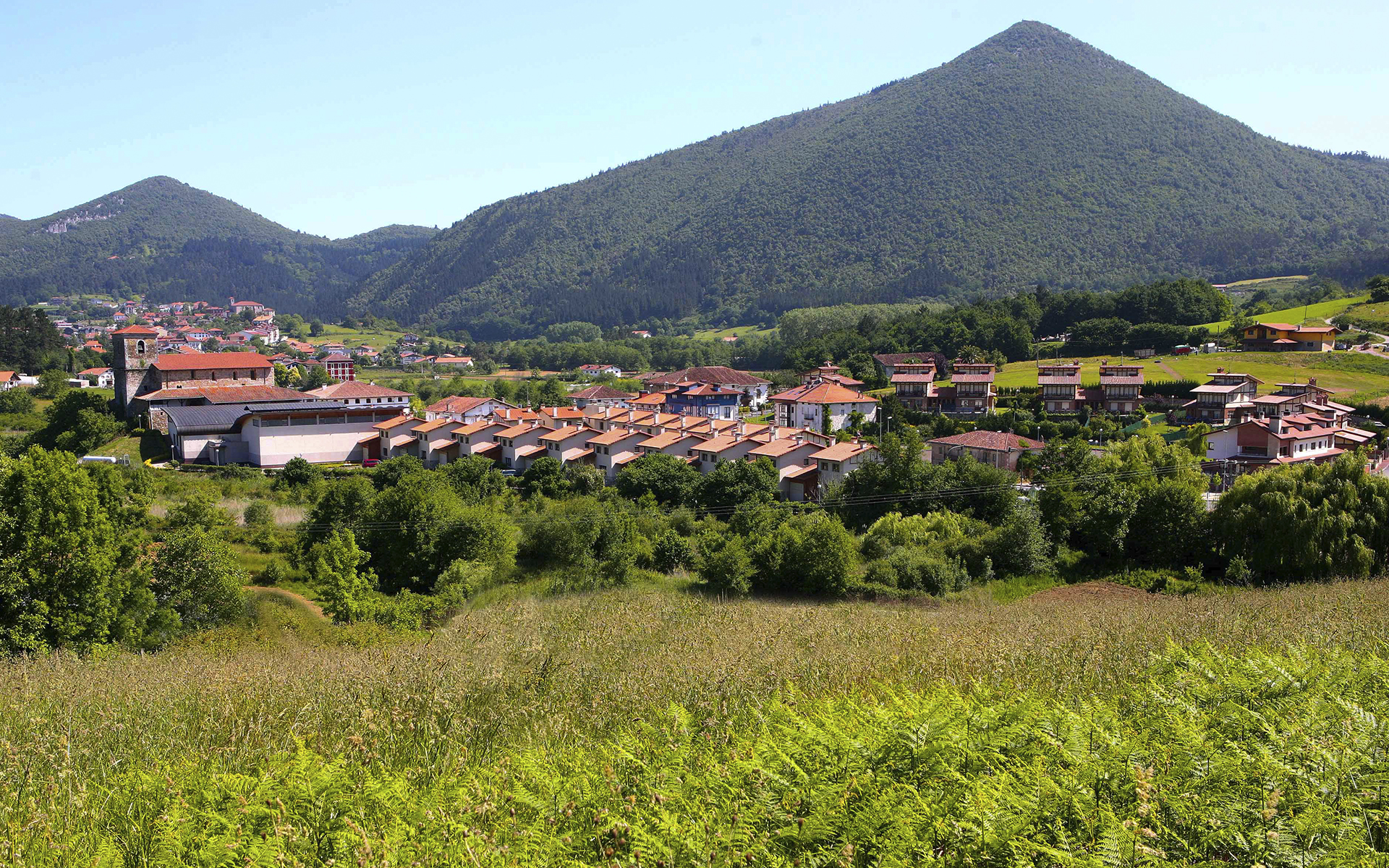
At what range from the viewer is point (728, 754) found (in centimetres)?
354

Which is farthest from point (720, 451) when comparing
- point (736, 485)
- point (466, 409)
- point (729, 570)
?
point (466, 409)

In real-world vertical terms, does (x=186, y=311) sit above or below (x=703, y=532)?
above

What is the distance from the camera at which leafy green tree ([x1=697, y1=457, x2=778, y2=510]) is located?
98.7 ft

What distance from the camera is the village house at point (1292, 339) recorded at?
161 feet

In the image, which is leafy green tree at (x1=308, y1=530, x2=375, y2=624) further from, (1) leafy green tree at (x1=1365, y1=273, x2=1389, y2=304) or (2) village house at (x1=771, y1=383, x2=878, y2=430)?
(1) leafy green tree at (x1=1365, y1=273, x2=1389, y2=304)

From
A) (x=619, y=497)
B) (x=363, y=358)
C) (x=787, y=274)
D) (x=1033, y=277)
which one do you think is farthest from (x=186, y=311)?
(x=619, y=497)

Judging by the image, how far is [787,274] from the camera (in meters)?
152

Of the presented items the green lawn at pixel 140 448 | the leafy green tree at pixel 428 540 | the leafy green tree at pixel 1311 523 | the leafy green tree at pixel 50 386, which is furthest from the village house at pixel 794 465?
the leafy green tree at pixel 50 386

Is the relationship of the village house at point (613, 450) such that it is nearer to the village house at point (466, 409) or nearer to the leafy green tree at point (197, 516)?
the village house at point (466, 409)

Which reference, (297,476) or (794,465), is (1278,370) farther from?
(297,476)

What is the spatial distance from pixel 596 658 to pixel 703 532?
65.3 feet

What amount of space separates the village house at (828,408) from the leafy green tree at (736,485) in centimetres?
1209

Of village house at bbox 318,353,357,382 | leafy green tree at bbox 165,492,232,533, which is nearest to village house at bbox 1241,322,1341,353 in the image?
leafy green tree at bbox 165,492,232,533

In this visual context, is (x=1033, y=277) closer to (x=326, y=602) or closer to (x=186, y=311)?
(x=326, y=602)
